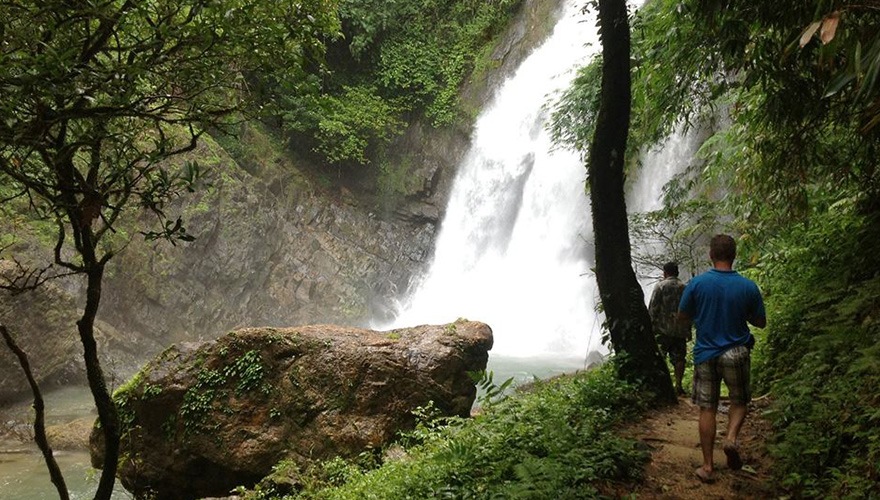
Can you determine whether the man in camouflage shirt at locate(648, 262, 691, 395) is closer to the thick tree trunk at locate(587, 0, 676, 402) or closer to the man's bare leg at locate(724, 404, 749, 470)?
the thick tree trunk at locate(587, 0, 676, 402)

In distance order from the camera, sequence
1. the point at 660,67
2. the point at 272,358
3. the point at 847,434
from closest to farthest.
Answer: the point at 847,434
the point at 660,67
the point at 272,358

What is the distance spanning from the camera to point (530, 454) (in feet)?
13.5

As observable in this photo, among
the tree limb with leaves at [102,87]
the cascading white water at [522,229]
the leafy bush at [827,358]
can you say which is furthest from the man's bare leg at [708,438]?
the cascading white water at [522,229]

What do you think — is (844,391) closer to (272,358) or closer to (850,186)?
(850,186)

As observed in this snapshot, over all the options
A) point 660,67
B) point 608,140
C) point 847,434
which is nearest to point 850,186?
point 660,67

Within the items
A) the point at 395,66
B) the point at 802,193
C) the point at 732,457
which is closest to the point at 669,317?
the point at 802,193

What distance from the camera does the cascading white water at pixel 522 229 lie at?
1950 cm

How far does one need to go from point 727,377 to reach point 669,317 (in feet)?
8.16

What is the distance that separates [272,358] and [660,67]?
6151 mm

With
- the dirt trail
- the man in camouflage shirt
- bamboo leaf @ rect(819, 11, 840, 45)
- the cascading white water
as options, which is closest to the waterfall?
the cascading white water

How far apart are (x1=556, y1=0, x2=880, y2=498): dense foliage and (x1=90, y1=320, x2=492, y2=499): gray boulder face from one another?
3.99 meters

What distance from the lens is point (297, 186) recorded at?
2198 cm

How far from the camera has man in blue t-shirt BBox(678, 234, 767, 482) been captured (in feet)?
12.4

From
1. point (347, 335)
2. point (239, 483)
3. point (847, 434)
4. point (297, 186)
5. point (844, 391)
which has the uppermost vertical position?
point (297, 186)
